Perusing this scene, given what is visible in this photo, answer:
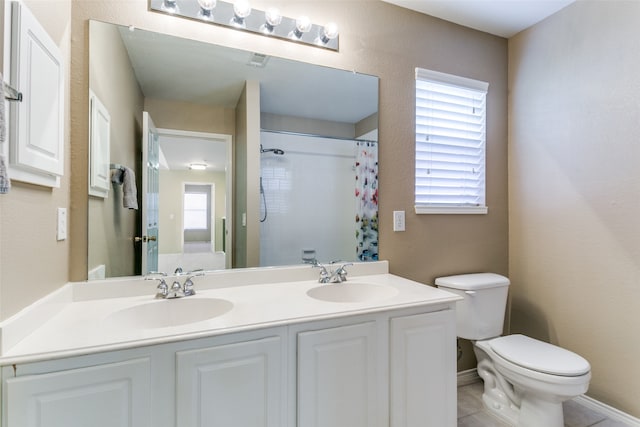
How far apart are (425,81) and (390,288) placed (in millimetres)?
1352

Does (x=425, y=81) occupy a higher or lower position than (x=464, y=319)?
higher

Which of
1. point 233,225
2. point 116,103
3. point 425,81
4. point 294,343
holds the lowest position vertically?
point 294,343

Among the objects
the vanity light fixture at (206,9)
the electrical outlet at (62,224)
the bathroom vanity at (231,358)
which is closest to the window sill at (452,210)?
the bathroom vanity at (231,358)

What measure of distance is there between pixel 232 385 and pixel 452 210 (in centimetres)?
170

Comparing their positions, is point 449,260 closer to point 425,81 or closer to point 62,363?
point 425,81

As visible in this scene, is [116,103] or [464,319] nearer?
[116,103]

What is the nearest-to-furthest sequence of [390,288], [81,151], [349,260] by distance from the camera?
[81,151] < [390,288] < [349,260]

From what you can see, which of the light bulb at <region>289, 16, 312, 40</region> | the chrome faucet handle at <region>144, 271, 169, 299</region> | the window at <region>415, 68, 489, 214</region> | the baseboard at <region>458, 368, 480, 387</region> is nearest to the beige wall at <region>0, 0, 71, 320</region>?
the chrome faucet handle at <region>144, 271, 169, 299</region>

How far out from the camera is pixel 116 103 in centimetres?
139

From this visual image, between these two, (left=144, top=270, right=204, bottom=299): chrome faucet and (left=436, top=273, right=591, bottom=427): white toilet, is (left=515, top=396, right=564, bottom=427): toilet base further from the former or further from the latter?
(left=144, top=270, right=204, bottom=299): chrome faucet

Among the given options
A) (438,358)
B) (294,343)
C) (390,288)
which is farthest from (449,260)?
(294,343)

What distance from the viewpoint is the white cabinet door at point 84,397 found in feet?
2.60

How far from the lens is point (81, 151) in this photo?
1292mm

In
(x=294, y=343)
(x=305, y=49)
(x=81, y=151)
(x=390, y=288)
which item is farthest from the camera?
(x=305, y=49)
